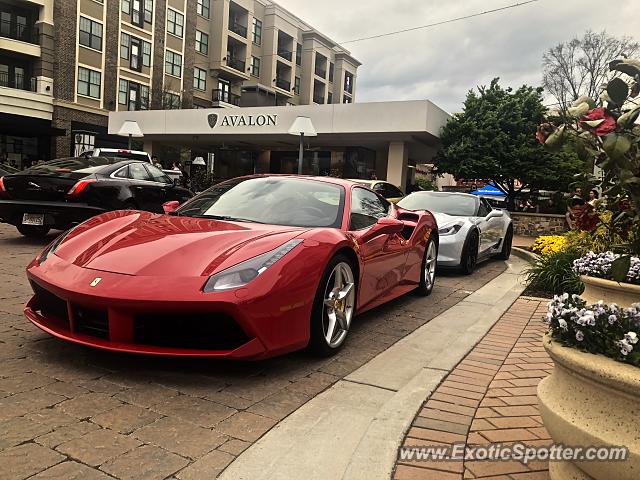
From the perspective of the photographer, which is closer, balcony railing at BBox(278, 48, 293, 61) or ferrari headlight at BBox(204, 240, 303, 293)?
ferrari headlight at BBox(204, 240, 303, 293)

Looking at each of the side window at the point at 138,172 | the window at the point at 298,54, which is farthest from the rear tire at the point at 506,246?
the window at the point at 298,54

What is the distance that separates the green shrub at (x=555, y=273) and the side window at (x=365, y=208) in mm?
2380

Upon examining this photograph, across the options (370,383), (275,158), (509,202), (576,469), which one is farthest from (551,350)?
(275,158)

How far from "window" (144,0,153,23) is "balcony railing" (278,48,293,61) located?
48.1 feet

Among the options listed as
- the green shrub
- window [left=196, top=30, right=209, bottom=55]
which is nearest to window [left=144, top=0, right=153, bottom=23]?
window [left=196, top=30, right=209, bottom=55]

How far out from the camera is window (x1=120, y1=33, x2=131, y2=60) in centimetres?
3752

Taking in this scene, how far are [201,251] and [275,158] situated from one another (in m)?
24.5

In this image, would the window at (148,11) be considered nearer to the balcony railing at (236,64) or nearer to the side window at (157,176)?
the balcony railing at (236,64)

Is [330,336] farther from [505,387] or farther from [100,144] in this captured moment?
[100,144]

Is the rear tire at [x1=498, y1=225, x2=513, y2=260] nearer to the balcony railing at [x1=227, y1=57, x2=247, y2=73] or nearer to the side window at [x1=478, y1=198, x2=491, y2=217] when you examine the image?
the side window at [x1=478, y1=198, x2=491, y2=217]

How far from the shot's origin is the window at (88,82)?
35.1m

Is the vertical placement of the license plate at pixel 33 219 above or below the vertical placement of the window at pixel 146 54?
below

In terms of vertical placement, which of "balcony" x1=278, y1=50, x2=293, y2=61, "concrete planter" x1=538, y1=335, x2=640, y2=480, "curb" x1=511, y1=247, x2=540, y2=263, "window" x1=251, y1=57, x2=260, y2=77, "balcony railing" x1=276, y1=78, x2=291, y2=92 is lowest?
"curb" x1=511, y1=247, x2=540, y2=263

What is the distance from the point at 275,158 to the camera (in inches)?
1069
